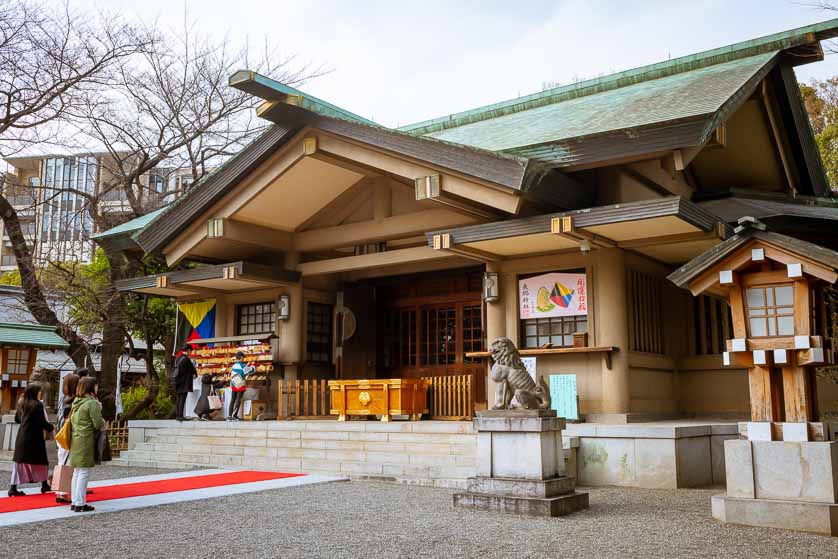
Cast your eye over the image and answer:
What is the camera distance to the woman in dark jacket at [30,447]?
8.77m

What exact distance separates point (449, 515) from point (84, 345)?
492 inches

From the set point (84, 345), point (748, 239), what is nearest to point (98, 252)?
point (84, 345)

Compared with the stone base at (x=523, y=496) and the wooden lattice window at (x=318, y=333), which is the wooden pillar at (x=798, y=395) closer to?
the stone base at (x=523, y=496)

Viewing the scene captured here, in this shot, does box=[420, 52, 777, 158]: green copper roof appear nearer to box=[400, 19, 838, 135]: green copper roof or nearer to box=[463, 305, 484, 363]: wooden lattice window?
box=[400, 19, 838, 135]: green copper roof

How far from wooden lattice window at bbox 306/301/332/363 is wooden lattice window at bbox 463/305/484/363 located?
2922mm

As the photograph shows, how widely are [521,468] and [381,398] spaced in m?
5.47

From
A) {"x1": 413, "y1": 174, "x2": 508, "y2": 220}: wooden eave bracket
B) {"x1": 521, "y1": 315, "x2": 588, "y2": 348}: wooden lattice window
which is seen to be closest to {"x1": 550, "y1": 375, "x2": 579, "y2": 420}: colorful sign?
{"x1": 521, "y1": 315, "x2": 588, "y2": 348}: wooden lattice window

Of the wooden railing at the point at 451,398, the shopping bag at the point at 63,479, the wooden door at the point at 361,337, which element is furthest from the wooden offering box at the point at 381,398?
the shopping bag at the point at 63,479

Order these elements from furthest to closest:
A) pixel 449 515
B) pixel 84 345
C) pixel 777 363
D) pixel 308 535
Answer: pixel 84 345 < pixel 449 515 < pixel 777 363 < pixel 308 535

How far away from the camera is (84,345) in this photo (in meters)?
16.8

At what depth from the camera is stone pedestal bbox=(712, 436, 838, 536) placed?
6277mm

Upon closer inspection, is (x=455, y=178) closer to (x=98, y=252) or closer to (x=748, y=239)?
(x=748, y=239)

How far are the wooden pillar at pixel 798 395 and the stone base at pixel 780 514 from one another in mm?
753

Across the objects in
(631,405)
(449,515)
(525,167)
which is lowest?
(449,515)
